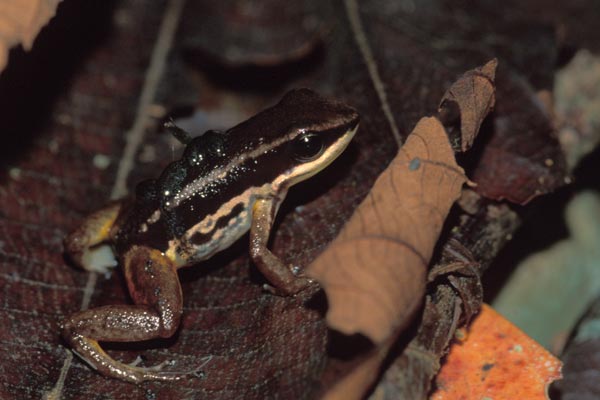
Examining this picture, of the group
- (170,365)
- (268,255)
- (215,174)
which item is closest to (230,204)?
(215,174)

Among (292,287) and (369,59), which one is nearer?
(292,287)

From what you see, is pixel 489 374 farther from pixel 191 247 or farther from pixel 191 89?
pixel 191 89

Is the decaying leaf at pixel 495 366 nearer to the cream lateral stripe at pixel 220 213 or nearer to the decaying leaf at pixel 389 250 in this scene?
the decaying leaf at pixel 389 250

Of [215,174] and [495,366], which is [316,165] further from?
[495,366]

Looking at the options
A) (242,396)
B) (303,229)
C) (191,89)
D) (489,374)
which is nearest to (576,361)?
(489,374)

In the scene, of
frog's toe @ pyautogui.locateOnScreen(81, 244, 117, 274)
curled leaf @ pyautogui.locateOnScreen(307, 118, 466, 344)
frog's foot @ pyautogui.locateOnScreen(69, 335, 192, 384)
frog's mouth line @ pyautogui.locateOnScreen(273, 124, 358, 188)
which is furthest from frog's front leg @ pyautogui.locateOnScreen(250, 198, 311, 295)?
frog's toe @ pyautogui.locateOnScreen(81, 244, 117, 274)

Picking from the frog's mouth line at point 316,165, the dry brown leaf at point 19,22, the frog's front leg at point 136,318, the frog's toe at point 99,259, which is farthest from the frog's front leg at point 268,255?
the dry brown leaf at point 19,22
